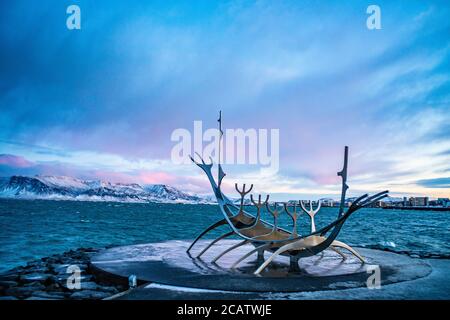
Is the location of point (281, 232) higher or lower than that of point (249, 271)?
higher

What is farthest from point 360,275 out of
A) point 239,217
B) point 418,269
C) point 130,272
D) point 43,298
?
point 43,298

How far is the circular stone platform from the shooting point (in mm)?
9211

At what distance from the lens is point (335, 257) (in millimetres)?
14508

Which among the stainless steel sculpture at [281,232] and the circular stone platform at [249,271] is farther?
the stainless steel sculpture at [281,232]

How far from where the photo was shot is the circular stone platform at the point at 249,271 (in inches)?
363

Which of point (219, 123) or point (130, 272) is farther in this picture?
point (219, 123)

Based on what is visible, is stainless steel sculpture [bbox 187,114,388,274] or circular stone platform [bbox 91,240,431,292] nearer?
circular stone platform [bbox 91,240,431,292]

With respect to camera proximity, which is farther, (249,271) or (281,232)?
(281,232)

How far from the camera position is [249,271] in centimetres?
1139

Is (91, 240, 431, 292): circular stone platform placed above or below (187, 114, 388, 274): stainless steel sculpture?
below

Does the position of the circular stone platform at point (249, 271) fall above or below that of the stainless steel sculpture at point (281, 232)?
below

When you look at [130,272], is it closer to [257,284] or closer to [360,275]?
[257,284]
